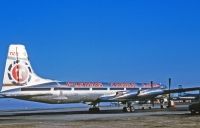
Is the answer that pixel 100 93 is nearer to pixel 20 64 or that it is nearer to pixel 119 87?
pixel 119 87

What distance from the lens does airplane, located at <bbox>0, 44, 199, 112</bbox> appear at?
5134 centimetres

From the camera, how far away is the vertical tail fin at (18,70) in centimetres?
5156

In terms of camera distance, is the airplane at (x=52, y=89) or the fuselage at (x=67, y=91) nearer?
the fuselage at (x=67, y=91)

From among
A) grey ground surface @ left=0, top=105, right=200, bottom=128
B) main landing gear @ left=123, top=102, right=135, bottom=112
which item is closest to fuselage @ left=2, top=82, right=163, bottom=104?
main landing gear @ left=123, top=102, right=135, bottom=112

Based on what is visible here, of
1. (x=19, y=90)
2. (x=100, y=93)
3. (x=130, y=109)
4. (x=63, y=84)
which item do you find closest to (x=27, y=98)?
(x=19, y=90)

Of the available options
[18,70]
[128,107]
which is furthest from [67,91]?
[128,107]

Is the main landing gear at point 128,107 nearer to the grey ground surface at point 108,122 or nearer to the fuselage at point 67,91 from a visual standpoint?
the fuselage at point 67,91

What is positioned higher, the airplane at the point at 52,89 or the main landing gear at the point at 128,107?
the airplane at the point at 52,89

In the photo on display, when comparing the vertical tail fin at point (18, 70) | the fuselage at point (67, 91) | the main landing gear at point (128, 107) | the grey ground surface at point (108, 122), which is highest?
the vertical tail fin at point (18, 70)

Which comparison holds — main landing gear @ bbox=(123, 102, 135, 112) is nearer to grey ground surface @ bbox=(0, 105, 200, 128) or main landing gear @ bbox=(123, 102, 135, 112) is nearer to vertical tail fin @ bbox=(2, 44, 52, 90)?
vertical tail fin @ bbox=(2, 44, 52, 90)

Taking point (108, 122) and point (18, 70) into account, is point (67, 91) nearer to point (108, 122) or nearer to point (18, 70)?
point (18, 70)

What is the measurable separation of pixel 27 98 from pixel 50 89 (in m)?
2.84

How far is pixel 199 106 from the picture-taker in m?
42.8

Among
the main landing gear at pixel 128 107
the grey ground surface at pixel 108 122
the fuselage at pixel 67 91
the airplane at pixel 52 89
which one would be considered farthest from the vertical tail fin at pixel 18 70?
the main landing gear at pixel 128 107
